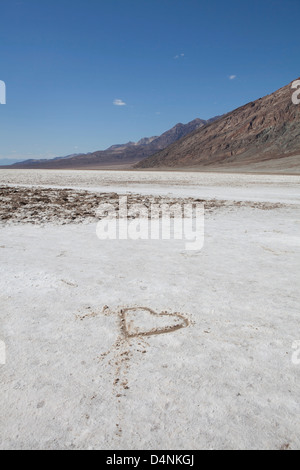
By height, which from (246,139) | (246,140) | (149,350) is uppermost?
(246,139)

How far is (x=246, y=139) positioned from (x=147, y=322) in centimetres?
8826

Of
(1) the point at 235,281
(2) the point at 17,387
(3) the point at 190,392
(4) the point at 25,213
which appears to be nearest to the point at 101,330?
(2) the point at 17,387

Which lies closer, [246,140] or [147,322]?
[147,322]

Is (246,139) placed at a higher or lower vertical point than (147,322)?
higher

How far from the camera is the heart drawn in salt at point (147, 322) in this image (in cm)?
284

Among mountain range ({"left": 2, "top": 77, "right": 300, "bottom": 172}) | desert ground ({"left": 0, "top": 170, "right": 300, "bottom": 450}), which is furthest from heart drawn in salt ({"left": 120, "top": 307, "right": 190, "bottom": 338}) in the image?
mountain range ({"left": 2, "top": 77, "right": 300, "bottom": 172})

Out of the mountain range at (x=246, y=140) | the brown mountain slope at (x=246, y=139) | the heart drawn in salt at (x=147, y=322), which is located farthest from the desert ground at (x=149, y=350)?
the brown mountain slope at (x=246, y=139)

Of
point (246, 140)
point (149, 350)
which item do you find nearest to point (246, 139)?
point (246, 140)

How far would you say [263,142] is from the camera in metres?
78.0

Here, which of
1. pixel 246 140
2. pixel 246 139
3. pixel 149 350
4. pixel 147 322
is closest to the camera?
pixel 149 350

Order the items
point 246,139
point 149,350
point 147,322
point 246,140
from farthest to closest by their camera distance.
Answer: point 246,139 → point 246,140 → point 147,322 → point 149,350

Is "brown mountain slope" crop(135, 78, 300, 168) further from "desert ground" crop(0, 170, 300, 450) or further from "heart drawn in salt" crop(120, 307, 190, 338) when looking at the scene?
"heart drawn in salt" crop(120, 307, 190, 338)

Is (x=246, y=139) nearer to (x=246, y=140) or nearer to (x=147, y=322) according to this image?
(x=246, y=140)

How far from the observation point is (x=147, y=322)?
3.00 m
